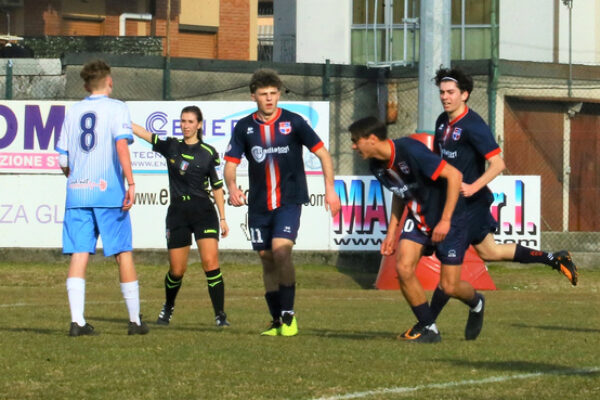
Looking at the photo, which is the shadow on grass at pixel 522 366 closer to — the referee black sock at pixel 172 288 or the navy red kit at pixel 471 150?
the navy red kit at pixel 471 150

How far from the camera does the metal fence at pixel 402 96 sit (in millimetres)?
23938

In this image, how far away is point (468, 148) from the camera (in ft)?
30.4

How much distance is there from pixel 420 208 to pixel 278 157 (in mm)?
1329

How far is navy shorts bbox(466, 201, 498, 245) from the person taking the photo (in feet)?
30.5

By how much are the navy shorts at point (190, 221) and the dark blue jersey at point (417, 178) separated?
2519 millimetres

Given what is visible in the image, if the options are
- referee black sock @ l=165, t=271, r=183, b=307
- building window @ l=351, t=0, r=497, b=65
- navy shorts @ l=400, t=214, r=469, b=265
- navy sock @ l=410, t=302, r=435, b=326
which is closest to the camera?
navy shorts @ l=400, t=214, r=469, b=265

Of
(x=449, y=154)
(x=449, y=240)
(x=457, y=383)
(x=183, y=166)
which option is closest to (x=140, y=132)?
(x=183, y=166)

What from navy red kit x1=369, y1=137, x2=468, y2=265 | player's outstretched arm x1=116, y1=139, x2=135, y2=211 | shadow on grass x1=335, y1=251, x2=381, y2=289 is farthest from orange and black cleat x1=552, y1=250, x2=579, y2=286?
shadow on grass x1=335, y1=251, x2=381, y2=289

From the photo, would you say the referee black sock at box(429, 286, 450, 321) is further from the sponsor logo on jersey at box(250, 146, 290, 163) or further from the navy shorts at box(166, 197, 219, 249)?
the navy shorts at box(166, 197, 219, 249)

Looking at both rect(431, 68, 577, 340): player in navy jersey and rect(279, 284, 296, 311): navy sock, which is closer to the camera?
rect(431, 68, 577, 340): player in navy jersey

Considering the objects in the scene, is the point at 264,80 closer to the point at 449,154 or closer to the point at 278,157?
the point at 278,157

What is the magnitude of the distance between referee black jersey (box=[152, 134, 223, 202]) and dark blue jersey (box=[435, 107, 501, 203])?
237 cm

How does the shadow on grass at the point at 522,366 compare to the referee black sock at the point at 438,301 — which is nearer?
the shadow on grass at the point at 522,366

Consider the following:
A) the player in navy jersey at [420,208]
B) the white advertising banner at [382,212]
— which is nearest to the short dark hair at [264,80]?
the player in navy jersey at [420,208]
